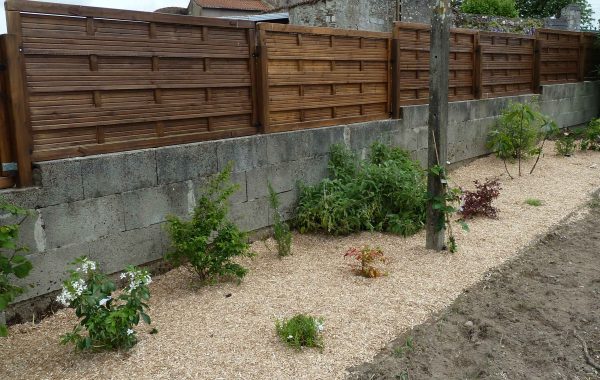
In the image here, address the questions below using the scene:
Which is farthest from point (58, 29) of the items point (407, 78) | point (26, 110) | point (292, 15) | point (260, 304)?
point (292, 15)

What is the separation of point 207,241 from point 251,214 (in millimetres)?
1271

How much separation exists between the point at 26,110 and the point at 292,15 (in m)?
12.3

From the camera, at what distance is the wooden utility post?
5891 millimetres

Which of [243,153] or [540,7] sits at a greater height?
[540,7]

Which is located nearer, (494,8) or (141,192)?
(141,192)

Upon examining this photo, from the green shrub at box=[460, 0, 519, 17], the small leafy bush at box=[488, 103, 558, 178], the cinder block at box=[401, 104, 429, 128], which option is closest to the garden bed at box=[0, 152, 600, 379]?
the cinder block at box=[401, 104, 429, 128]

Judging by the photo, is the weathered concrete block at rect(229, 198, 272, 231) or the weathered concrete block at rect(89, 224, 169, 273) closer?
the weathered concrete block at rect(89, 224, 169, 273)

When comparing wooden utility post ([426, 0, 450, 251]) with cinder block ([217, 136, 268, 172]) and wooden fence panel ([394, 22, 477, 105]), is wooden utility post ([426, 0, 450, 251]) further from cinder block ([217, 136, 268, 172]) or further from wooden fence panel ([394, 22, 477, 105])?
wooden fence panel ([394, 22, 477, 105])

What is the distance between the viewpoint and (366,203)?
6645 millimetres

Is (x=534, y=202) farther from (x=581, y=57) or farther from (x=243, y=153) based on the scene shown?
(x=581, y=57)

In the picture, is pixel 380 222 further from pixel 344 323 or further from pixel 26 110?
pixel 26 110

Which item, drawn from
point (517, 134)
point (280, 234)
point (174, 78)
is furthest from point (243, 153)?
point (517, 134)

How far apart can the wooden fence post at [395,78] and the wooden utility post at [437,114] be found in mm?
2385

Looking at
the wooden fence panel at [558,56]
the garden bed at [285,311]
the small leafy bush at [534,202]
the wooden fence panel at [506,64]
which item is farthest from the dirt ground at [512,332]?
the wooden fence panel at [558,56]
